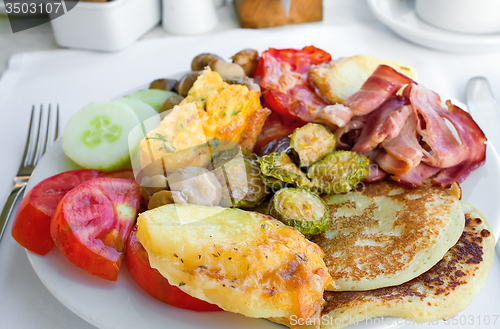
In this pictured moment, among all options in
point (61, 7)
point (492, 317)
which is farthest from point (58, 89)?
point (492, 317)

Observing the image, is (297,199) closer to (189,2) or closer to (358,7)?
(189,2)

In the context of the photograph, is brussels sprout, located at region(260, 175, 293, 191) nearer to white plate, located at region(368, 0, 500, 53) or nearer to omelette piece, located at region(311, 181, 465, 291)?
omelette piece, located at region(311, 181, 465, 291)

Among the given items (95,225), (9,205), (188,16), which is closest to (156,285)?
(95,225)

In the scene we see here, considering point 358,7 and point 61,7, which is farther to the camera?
point 358,7

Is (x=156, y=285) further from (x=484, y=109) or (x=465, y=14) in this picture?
(x=465, y=14)

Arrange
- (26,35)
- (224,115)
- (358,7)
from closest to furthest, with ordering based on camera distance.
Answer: (224,115) → (26,35) → (358,7)

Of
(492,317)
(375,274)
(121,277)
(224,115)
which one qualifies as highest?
(224,115)

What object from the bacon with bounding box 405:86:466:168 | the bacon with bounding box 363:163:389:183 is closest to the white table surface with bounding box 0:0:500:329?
the bacon with bounding box 405:86:466:168

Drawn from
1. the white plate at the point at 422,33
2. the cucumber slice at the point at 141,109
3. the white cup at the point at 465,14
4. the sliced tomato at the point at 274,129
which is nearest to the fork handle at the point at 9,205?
the cucumber slice at the point at 141,109
